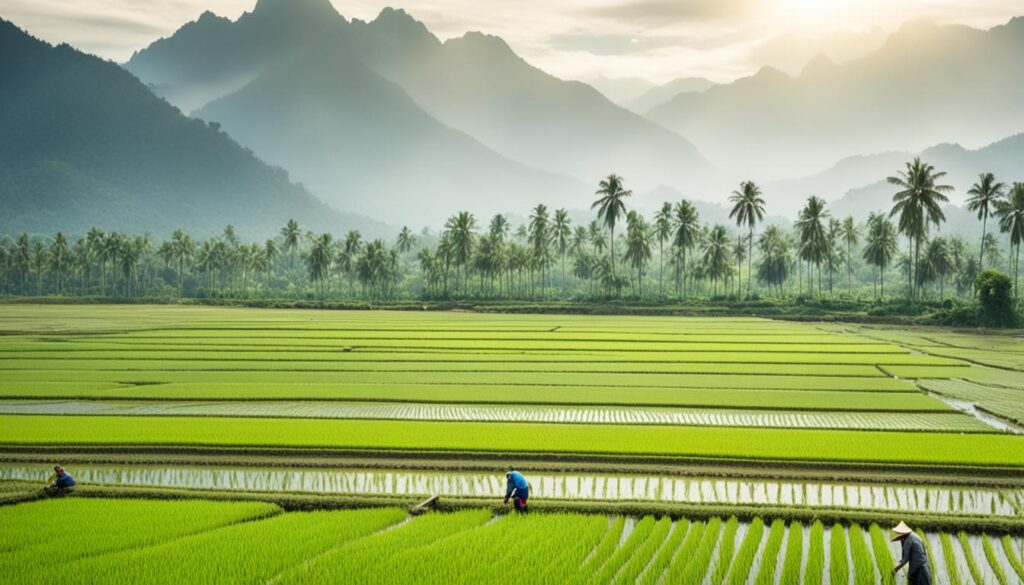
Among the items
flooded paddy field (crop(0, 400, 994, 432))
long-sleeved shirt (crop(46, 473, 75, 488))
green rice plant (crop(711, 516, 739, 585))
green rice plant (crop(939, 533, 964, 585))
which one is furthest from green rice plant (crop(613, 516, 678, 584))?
long-sleeved shirt (crop(46, 473, 75, 488))

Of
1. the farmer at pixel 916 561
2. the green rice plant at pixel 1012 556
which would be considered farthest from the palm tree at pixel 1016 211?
the farmer at pixel 916 561

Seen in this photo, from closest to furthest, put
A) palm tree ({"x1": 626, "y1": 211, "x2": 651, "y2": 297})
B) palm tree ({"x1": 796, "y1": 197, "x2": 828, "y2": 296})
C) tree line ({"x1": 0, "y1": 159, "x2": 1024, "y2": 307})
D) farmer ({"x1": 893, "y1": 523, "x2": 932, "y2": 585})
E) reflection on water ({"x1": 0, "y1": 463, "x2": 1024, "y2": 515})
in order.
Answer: farmer ({"x1": 893, "y1": 523, "x2": 932, "y2": 585}) → reflection on water ({"x1": 0, "y1": 463, "x2": 1024, "y2": 515}) → palm tree ({"x1": 796, "y1": 197, "x2": 828, "y2": 296}) → tree line ({"x1": 0, "y1": 159, "x2": 1024, "y2": 307}) → palm tree ({"x1": 626, "y1": 211, "x2": 651, "y2": 297})

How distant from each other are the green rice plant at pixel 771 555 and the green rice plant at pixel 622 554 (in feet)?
7.34

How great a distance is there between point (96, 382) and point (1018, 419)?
112 ft

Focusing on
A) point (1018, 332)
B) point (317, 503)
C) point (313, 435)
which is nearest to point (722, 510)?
point (317, 503)

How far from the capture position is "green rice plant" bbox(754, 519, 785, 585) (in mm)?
13242

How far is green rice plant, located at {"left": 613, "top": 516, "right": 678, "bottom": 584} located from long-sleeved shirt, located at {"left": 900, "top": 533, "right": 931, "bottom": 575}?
4.19 meters

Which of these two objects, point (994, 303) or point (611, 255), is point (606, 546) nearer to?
point (994, 303)

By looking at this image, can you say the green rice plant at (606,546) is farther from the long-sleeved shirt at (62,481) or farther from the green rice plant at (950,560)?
the long-sleeved shirt at (62,481)

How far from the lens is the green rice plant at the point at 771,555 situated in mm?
13242

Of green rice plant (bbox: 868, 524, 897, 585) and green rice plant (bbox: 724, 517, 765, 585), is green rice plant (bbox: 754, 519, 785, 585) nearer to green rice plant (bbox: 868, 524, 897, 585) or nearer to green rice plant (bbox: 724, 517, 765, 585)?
green rice plant (bbox: 724, 517, 765, 585)

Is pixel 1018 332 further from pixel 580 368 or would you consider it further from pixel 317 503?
pixel 317 503

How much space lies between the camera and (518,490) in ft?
53.7

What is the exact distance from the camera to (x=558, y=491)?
18.4m
